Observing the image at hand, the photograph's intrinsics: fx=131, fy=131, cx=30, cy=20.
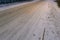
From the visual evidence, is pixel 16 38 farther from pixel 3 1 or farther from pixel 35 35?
pixel 3 1

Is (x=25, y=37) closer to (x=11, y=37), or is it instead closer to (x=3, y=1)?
(x=11, y=37)

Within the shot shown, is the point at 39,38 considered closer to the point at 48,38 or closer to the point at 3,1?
the point at 48,38

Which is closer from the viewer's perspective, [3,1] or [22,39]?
[22,39]

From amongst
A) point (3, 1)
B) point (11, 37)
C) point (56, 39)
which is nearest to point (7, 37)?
point (11, 37)

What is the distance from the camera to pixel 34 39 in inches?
11.4

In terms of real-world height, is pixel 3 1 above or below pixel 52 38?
below

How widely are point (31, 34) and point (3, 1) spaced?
1268 millimetres

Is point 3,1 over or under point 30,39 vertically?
under

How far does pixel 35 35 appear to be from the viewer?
1.04 ft

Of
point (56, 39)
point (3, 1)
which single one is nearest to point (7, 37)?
point (56, 39)

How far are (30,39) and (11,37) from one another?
0.04m

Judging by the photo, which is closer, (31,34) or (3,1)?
(31,34)

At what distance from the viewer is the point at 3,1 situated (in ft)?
4.99

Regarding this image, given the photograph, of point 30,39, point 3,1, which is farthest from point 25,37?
point 3,1
